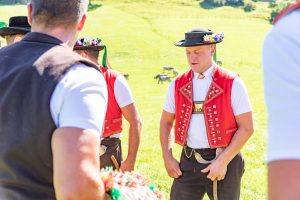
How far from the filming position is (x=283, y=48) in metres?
1.31

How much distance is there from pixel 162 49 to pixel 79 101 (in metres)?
53.6

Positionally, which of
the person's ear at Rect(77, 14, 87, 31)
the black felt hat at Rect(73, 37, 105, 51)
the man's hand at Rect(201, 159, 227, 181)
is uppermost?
the person's ear at Rect(77, 14, 87, 31)

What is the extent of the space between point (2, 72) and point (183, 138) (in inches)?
119

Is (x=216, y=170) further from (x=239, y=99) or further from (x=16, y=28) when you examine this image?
(x=16, y=28)

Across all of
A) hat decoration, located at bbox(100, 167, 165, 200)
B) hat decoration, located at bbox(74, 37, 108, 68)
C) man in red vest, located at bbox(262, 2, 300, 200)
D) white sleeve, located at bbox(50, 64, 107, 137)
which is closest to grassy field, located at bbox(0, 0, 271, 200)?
hat decoration, located at bbox(74, 37, 108, 68)

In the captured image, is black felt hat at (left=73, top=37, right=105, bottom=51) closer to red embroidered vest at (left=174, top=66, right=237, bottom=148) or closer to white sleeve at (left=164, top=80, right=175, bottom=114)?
white sleeve at (left=164, top=80, right=175, bottom=114)

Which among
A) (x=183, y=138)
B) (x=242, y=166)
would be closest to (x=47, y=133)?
(x=183, y=138)

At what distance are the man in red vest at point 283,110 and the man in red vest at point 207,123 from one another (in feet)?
12.1

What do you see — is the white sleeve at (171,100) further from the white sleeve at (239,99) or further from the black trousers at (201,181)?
the white sleeve at (239,99)

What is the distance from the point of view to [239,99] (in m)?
5.00

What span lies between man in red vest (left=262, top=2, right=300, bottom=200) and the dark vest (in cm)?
116

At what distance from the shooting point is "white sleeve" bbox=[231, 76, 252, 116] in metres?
4.99

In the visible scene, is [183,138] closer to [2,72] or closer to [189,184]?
[189,184]

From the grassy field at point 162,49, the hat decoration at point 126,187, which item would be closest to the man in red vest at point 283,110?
the hat decoration at point 126,187
